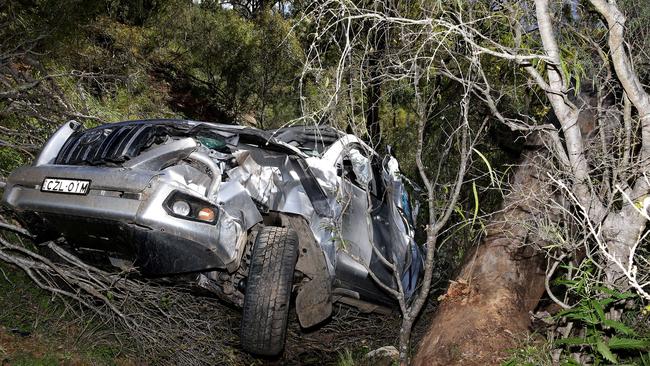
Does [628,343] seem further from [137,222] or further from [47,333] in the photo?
[47,333]

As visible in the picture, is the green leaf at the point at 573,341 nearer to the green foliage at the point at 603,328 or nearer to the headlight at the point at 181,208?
the green foliage at the point at 603,328

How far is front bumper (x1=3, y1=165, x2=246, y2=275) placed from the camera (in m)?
3.99

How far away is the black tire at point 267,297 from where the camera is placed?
4359mm

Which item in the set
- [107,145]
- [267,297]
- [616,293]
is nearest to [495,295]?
[616,293]

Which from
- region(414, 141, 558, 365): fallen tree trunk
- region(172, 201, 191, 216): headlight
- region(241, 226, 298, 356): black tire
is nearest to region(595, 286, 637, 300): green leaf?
region(414, 141, 558, 365): fallen tree trunk

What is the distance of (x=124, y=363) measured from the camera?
16.4ft

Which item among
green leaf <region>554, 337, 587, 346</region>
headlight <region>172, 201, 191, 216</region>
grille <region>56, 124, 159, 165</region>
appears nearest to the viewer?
green leaf <region>554, 337, 587, 346</region>

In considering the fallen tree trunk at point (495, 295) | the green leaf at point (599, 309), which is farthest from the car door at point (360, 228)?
the green leaf at point (599, 309)

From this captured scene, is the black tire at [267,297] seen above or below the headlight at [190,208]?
below

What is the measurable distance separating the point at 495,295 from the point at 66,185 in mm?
3199

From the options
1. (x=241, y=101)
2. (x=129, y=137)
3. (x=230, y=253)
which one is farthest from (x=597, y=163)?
(x=241, y=101)

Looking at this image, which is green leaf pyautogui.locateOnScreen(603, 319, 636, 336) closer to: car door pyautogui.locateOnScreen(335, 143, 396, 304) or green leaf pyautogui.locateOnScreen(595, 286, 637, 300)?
green leaf pyautogui.locateOnScreen(595, 286, 637, 300)

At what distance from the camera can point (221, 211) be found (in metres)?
4.27

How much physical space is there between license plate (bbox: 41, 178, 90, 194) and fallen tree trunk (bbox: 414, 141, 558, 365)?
2.63 metres
